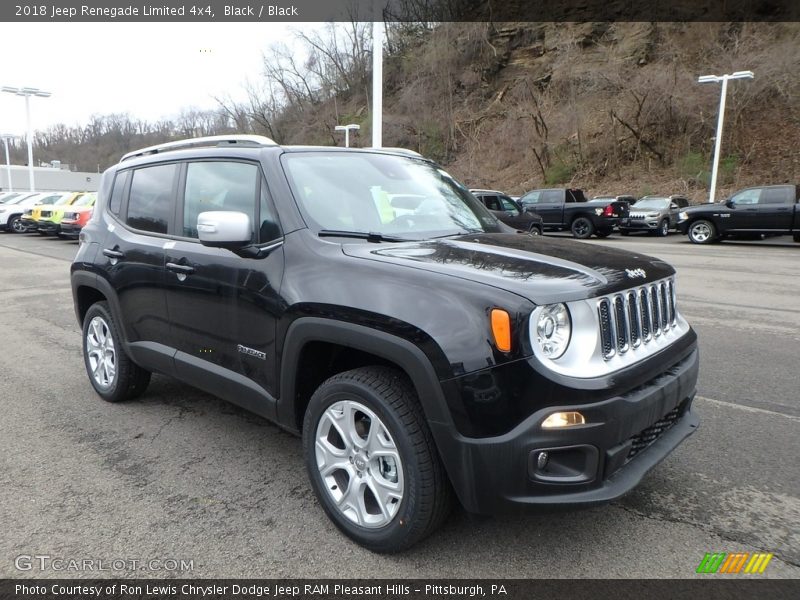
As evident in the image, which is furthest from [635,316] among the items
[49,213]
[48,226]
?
[49,213]

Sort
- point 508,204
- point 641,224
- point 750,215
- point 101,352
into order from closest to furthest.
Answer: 1. point 101,352
2. point 508,204
3. point 750,215
4. point 641,224

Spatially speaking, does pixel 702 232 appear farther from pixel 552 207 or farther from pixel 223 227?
pixel 223 227

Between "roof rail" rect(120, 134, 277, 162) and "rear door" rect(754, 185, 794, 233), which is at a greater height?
"roof rail" rect(120, 134, 277, 162)

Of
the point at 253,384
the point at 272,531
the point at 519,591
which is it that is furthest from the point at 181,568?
the point at 519,591

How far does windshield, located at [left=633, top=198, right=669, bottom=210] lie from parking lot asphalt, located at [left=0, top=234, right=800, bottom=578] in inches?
741

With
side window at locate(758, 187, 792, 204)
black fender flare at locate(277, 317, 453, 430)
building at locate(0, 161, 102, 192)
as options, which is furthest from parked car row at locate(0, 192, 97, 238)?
building at locate(0, 161, 102, 192)

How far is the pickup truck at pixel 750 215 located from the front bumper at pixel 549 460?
18357mm

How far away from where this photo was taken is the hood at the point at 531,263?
96.7 inches

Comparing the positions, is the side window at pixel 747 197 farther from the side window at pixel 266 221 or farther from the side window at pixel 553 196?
the side window at pixel 266 221

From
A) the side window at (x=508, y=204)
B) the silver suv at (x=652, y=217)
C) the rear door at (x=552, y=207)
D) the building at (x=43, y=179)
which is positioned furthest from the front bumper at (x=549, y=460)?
the building at (x=43, y=179)

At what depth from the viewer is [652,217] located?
2222 centimetres

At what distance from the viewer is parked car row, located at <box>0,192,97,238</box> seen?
18672 mm

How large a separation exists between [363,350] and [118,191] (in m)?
3.03

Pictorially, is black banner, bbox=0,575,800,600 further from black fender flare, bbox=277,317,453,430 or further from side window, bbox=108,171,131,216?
side window, bbox=108,171,131,216
